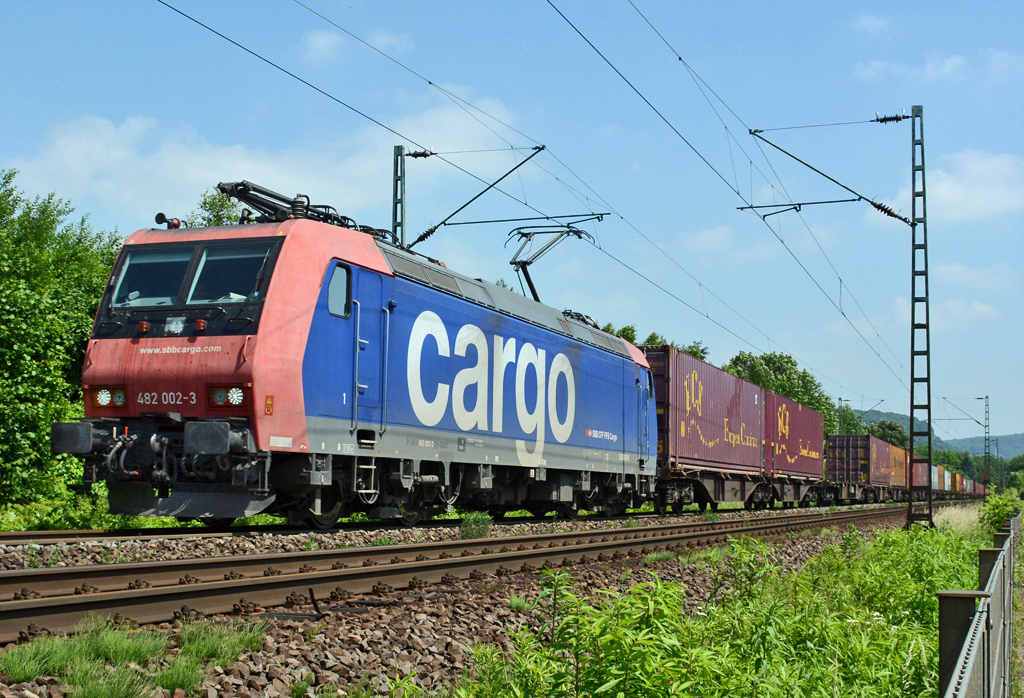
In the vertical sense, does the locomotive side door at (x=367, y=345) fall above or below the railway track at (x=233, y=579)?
above

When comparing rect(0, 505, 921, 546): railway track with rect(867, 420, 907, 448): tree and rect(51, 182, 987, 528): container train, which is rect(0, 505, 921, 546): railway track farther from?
rect(867, 420, 907, 448): tree

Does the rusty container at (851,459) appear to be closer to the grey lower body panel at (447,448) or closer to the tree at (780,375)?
the grey lower body panel at (447,448)

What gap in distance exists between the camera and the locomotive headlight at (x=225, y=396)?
1008cm

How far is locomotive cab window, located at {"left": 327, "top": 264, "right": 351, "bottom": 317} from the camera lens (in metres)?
11.1

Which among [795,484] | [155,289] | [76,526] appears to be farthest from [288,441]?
[795,484]

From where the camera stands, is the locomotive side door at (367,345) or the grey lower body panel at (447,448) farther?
the locomotive side door at (367,345)

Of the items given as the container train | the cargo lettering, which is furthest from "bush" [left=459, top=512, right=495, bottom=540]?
the cargo lettering

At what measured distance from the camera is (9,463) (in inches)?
680

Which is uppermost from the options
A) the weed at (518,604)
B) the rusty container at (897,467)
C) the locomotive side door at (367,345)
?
the locomotive side door at (367,345)

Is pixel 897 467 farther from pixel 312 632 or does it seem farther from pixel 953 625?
pixel 953 625

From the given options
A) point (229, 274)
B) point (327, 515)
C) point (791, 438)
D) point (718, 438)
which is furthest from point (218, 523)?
point (791, 438)

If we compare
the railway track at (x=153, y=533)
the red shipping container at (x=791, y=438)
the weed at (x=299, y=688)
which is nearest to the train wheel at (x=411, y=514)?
the railway track at (x=153, y=533)

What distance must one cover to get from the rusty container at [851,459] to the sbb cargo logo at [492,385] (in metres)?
28.0

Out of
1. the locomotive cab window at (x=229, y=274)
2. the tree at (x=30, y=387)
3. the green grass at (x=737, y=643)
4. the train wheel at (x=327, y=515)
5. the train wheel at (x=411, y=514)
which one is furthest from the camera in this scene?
the tree at (x=30, y=387)
